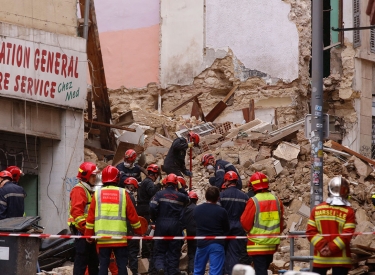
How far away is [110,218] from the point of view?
511 inches

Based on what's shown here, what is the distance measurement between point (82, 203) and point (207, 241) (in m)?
1.88

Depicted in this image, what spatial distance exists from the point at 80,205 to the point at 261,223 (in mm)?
2575

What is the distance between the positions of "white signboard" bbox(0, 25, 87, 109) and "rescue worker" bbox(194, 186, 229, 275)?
6.68 meters

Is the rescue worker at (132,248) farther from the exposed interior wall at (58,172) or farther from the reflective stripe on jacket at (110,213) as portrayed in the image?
the exposed interior wall at (58,172)

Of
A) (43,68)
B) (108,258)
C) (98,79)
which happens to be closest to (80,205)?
(108,258)

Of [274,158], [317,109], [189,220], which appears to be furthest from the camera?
[274,158]

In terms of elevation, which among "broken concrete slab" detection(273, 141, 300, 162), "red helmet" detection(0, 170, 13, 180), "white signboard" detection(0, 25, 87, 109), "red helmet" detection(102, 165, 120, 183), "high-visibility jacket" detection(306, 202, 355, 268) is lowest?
"high-visibility jacket" detection(306, 202, 355, 268)

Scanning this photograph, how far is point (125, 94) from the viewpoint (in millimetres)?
30828

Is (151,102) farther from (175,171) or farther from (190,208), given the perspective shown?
(190,208)

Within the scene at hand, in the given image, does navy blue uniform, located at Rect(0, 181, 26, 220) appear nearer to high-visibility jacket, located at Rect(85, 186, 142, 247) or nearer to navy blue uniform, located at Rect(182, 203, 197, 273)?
high-visibility jacket, located at Rect(85, 186, 142, 247)

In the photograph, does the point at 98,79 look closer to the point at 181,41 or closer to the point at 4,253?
the point at 181,41

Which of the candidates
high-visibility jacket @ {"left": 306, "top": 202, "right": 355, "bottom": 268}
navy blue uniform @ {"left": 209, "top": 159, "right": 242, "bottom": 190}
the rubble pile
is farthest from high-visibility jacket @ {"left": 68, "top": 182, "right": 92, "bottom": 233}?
the rubble pile

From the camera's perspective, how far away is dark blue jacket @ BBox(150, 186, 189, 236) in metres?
15.0

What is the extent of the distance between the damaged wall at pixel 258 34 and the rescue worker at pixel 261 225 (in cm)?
1571
